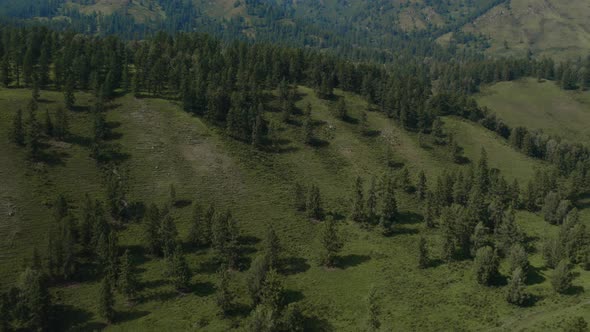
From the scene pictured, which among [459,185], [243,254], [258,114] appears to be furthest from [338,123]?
[243,254]

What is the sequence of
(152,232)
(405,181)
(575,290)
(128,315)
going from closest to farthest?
(128,315) → (575,290) → (152,232) → (405,181)

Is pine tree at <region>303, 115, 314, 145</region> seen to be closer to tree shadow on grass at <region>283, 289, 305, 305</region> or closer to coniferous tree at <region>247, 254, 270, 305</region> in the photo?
coniferous tree at <region>247, 254, 270, 305</region>

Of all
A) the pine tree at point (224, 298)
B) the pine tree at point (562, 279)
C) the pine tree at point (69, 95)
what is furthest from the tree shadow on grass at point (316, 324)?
the pine tree at point (69, 95)

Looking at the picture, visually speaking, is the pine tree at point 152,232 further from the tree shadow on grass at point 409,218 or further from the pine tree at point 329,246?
the tree shadow on grass at point 409,218

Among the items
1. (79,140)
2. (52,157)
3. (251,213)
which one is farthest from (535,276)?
(79,140)

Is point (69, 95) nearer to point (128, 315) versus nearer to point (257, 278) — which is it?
point (128, 315)

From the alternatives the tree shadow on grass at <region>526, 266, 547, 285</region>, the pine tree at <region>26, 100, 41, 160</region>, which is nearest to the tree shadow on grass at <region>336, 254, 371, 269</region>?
the tree shadow on grass at <region>526, 266, 547, 285</region>
